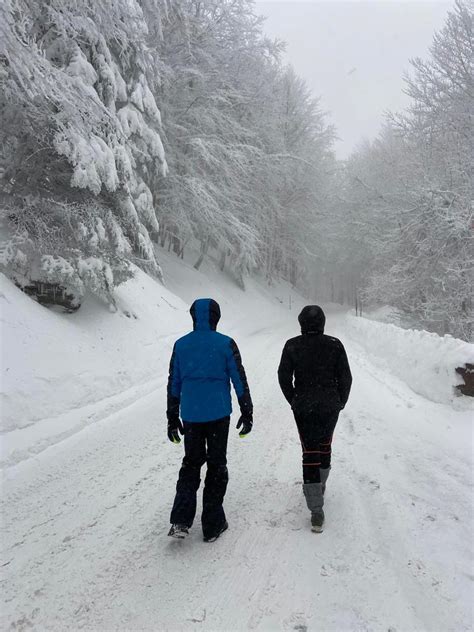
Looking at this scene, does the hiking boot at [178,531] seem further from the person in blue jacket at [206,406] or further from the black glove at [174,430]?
the black glove at [174,430]

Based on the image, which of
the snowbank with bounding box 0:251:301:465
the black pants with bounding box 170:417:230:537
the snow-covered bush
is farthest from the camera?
the snow-covered bush

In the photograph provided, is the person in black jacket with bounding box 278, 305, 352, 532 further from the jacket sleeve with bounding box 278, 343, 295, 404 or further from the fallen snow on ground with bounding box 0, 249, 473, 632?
the fallen snow on ground with bounding box 0, 249, 473, 632

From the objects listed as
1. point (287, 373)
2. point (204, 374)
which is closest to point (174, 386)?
point (204, 374)

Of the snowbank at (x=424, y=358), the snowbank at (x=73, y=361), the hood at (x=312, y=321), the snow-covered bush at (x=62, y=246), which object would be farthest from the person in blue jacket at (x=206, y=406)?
the snow-covered bush at (x=62, y=246)

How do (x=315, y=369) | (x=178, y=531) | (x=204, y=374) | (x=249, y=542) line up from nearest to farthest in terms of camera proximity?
(x=178, y=531), (x=249, y=542), (x=204, y=374), (x=315, y=369)

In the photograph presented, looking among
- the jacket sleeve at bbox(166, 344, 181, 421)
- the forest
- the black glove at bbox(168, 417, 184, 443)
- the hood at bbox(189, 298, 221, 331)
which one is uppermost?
the forest

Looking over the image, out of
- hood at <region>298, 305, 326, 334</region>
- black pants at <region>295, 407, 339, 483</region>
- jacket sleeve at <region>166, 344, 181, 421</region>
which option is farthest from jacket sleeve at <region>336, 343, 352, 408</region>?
jacket sleeve at <region>166, 344, 181, 421</region>

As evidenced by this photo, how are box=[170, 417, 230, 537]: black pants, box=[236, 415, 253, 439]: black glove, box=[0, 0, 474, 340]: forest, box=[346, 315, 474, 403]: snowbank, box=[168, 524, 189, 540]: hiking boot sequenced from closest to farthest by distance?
box=[168, 524, 189, 540]: hiking boot
box=[170, 417, 230, 537]: black pants
box=[236, 415, 253, 439]: black glove
box=[346, 315, 474, 403]: snowbank
box=[0, 0, 474, 340]: forest

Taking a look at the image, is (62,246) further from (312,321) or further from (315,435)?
(315,435)

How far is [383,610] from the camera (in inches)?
97.0

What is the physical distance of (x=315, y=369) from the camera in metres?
3.54

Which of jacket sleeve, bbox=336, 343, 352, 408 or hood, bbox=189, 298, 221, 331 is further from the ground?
hood, bbox=189, 298, 221, 331

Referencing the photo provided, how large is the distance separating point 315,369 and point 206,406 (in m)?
0.99

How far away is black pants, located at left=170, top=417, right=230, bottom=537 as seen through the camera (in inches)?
127
